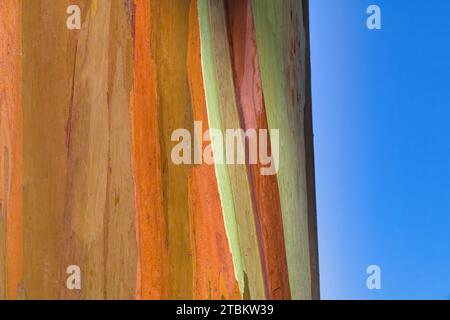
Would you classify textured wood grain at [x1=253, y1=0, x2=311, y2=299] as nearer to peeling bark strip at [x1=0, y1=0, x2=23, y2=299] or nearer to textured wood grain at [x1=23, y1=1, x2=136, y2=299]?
textured wood grain at [x1=23, y1=1, x2=136, y2=299]

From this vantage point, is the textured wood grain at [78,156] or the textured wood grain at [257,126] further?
the textured wood grain at [257,126]

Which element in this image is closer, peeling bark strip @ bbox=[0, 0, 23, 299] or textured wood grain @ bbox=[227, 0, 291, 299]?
peeling bark strip @ bbox=[0, 0, 23, 299]

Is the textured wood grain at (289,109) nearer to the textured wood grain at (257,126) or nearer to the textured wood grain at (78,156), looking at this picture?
the textured wood grain at (257,126)

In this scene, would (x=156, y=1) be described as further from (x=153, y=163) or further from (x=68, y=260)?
(x=68, y=260)

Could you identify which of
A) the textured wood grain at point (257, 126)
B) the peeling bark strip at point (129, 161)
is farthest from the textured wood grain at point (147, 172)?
the textured wood grain at point (257, 126)

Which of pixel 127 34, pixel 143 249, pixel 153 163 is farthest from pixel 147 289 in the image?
pixel 127 34

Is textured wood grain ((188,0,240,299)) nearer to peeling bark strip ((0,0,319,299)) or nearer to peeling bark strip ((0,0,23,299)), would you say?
peeling bark strip ((0,0,319,299))

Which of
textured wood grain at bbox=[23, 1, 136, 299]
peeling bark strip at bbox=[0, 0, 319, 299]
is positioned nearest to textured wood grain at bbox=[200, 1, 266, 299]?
peeling bark strip at bbox=[0, 0, 319, 299]

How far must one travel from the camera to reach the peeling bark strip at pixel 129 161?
0.69 metres

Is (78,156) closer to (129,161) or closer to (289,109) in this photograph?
(129,161)

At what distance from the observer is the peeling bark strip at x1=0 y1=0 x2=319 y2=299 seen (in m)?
0.69

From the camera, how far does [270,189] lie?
2.64 ft
